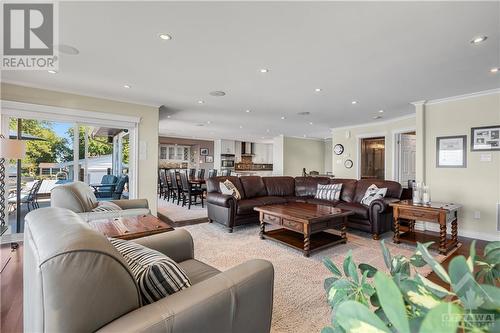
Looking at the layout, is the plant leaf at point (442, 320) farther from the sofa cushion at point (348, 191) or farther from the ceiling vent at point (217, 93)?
the sofa cushion at point (348, 191)

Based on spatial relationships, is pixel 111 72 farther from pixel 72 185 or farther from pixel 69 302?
pixel 69 302

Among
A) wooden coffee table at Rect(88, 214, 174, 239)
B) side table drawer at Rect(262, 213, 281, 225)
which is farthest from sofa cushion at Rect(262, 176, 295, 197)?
wooden coffee table at Rect(88, 214, 174, 239)

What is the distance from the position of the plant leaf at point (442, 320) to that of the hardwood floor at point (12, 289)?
1115mm

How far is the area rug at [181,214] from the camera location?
15.9ft

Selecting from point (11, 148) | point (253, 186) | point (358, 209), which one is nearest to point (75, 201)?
point (11, 148)

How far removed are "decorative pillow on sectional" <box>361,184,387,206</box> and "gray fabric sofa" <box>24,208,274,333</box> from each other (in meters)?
3.62

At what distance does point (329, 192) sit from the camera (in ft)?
16.3

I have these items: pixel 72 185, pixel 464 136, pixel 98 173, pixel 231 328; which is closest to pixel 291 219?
pixel 231 328

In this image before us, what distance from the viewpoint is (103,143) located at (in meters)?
4.81

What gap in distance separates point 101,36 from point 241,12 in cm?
142

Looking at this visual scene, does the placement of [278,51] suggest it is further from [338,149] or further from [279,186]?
[338,149]

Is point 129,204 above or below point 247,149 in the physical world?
below

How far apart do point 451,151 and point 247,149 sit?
364 inches

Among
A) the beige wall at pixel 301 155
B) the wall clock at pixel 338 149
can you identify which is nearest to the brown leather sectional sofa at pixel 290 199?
the wall clock at pixel 338 149
